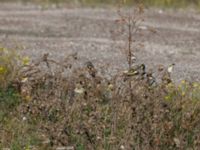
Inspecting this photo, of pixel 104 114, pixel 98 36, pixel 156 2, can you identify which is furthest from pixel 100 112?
pixel 156 2

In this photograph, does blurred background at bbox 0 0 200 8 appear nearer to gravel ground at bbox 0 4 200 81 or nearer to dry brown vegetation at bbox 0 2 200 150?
gravel ground at bbox 0 4 200 81

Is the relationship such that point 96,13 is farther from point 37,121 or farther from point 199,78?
point 37,121

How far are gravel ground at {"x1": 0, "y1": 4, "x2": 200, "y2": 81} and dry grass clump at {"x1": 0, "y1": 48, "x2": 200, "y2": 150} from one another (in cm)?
148

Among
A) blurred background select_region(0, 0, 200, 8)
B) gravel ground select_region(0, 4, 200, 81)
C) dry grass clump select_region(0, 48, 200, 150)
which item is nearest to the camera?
dry grass clump select_region(0, 48, 200, 150)

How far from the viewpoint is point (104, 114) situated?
6.03 metres

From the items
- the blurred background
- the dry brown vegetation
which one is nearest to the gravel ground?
the blurred background

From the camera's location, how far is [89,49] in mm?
10055

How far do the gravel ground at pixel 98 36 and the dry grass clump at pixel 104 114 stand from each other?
148 cm

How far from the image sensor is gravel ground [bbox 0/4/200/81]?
9250 mm

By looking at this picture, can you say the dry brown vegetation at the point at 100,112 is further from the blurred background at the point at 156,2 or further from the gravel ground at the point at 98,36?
the blurred background at the point at 156,2

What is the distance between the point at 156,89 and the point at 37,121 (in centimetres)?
93

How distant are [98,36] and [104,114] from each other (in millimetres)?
5515

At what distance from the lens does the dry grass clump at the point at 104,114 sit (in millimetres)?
5496

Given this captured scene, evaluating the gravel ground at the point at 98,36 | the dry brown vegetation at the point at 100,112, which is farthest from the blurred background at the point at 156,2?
the dry brown vegetation at the point at 100,112
